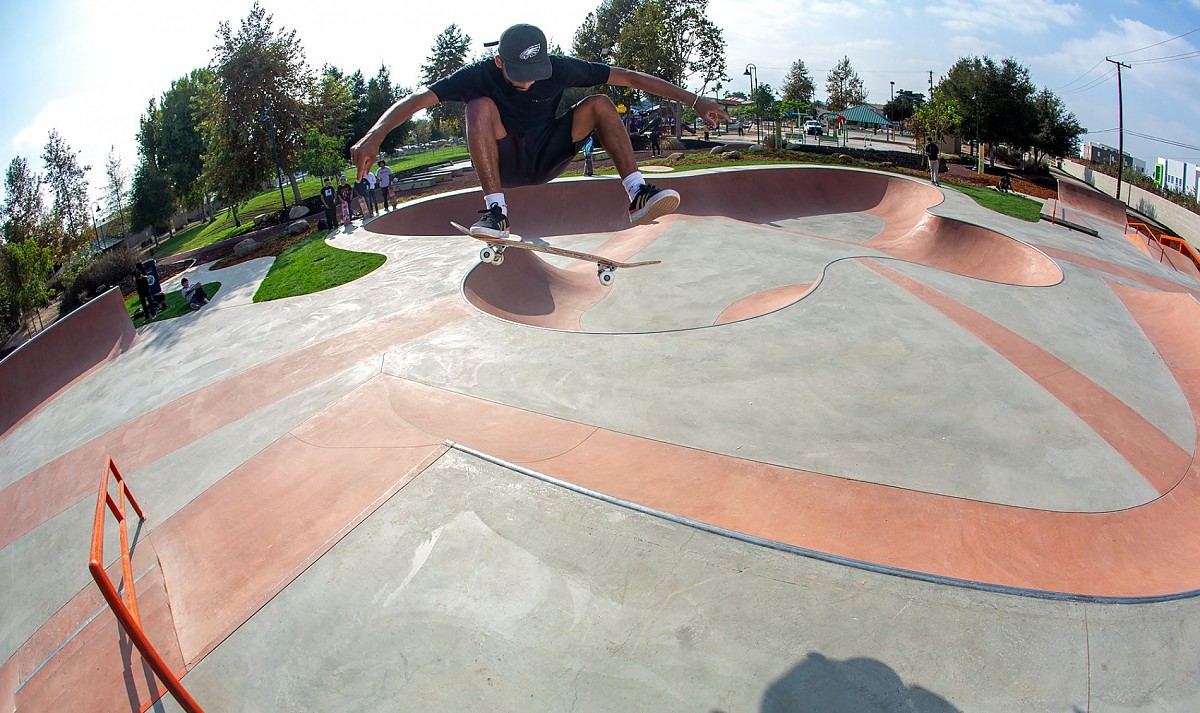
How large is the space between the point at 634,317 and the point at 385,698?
9324 millimetres

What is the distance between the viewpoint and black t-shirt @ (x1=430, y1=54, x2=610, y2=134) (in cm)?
573

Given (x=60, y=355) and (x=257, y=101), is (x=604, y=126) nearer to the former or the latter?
(x=60, y=355)

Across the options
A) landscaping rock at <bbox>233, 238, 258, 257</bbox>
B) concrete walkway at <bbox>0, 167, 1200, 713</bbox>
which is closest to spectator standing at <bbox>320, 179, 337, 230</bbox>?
landscaping rock at <bbox>233, 238, 258, 257</bbox>

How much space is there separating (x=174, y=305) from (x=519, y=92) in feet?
45.8

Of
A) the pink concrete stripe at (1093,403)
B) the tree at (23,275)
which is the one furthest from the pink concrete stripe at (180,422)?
the tree at (23,275)

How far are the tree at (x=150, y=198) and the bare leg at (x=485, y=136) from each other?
42622 millimetres

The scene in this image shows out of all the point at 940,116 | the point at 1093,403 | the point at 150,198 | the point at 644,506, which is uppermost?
the point at 150,198

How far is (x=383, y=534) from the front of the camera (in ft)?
17.5

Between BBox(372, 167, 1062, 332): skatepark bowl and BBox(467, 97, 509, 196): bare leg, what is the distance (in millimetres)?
6018

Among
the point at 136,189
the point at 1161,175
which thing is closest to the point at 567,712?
the point at 136,189

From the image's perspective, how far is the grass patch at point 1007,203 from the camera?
19016 millimetres

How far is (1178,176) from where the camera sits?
4291 centimetres

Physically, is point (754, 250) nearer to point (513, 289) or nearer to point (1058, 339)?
point (513, 289)

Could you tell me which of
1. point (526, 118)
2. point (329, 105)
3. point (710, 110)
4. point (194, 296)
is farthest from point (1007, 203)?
point (329, 105)
